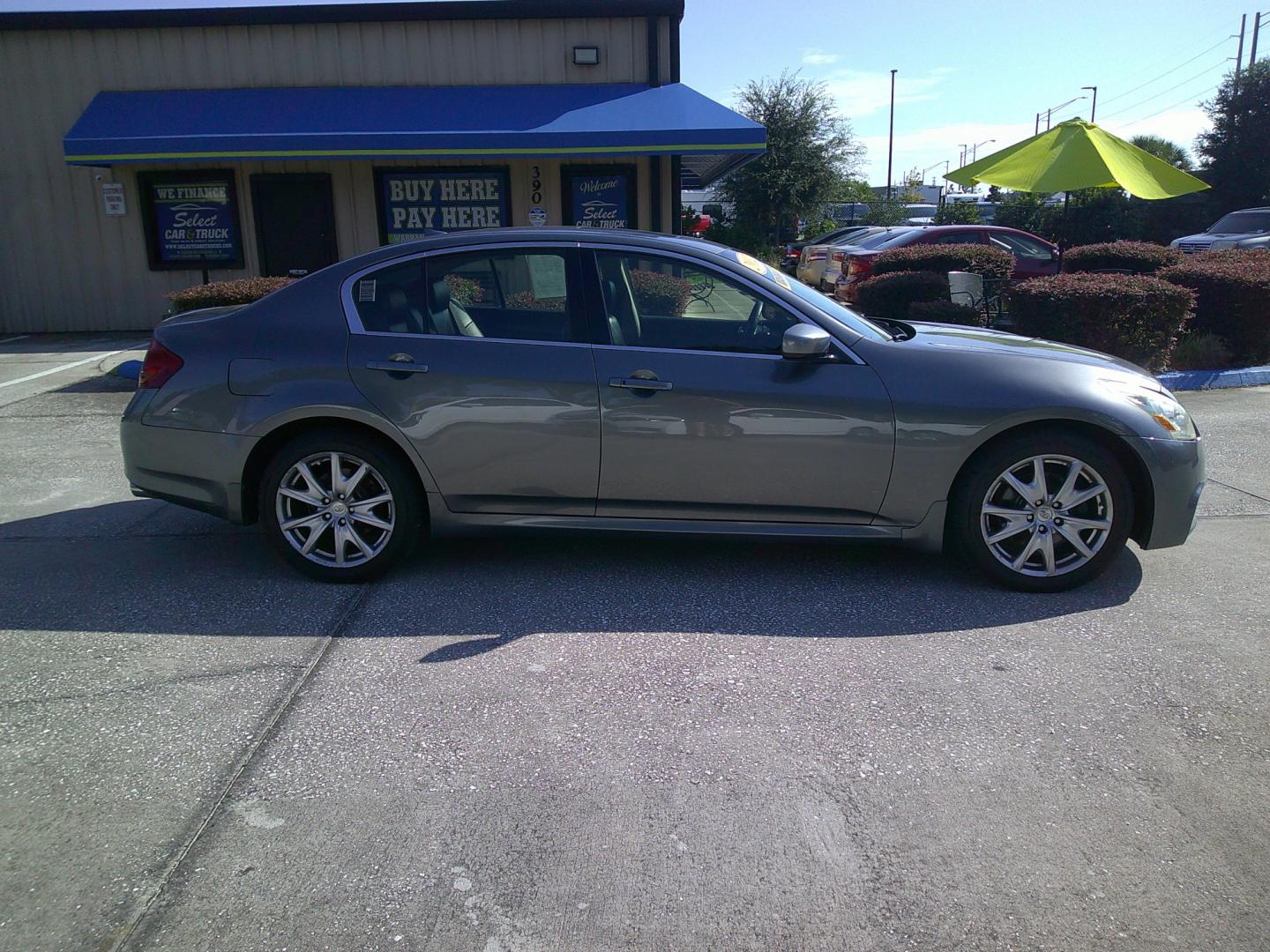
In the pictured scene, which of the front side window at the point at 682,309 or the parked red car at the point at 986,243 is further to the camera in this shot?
the parked red car at the point at 986,243

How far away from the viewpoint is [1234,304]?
10.4m

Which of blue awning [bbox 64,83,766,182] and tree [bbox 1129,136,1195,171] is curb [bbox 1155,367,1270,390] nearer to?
blue awning [bbox 64,83,766,182]

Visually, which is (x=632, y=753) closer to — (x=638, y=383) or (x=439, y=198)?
(x=638, y=383)

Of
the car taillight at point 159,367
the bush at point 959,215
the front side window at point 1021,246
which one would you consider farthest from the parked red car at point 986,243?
the bush at point 959,215

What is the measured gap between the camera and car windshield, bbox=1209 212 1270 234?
23688 millimetres

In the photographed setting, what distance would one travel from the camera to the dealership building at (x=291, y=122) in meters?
13.4

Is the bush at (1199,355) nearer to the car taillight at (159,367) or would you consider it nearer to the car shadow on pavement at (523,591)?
the car shadow on pavement at (523,591)

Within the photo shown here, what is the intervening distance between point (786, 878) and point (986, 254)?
11773 mm

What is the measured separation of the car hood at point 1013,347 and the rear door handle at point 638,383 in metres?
1.26

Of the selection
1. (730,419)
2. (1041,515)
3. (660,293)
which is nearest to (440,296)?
(660,293)

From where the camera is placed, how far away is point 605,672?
3904mm

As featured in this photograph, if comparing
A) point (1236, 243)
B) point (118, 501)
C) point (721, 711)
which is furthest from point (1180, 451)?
point (1236, 243)

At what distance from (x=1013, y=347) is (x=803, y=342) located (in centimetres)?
117

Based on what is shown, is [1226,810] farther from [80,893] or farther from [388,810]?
[80,893]
